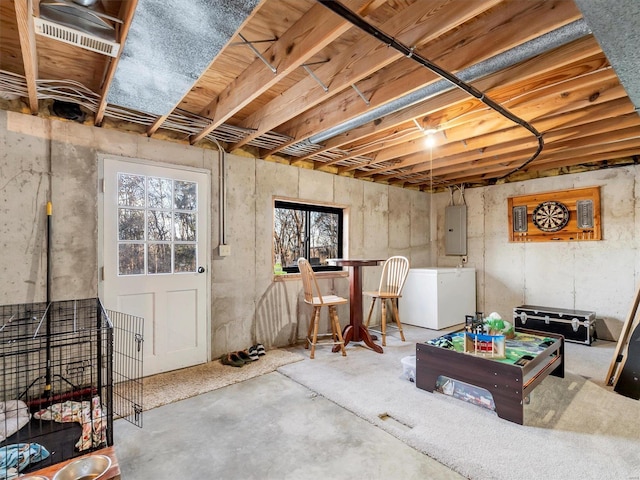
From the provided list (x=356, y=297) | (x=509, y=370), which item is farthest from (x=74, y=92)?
(x=509, y=370)

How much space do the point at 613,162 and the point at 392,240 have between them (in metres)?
3.09

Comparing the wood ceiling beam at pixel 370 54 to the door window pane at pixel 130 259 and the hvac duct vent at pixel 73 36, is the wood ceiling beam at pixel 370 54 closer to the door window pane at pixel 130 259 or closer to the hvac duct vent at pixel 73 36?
the hvac duct vent at pixel 73 36

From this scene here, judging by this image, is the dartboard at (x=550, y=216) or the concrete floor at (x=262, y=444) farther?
the dartboard at (x=550, y=216)

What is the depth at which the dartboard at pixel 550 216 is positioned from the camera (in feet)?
15.5

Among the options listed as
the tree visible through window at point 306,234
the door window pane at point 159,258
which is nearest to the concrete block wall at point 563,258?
the tree visible through window at point 306,234

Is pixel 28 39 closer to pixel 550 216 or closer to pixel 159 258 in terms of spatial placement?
pixel 159 258

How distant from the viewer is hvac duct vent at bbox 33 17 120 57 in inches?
62.1

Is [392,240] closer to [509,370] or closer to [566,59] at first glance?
[509,370]

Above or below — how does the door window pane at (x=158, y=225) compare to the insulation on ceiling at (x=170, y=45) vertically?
below

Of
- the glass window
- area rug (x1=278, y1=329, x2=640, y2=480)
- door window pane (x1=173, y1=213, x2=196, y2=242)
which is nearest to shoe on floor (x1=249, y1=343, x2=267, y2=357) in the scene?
area rug (x1=278, y1=329, x2=640, y2=480)

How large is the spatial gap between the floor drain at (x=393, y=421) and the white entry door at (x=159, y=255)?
198 cm

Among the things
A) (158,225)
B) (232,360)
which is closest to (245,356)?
(232,360)

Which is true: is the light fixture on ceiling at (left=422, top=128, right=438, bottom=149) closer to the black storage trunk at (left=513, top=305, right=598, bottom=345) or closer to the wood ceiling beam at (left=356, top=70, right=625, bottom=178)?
the wood ceiling beam at (left=356, top=70, right=625, bottom=178)

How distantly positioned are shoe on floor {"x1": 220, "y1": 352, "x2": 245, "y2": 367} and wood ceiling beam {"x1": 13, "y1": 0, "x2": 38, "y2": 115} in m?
2.76
